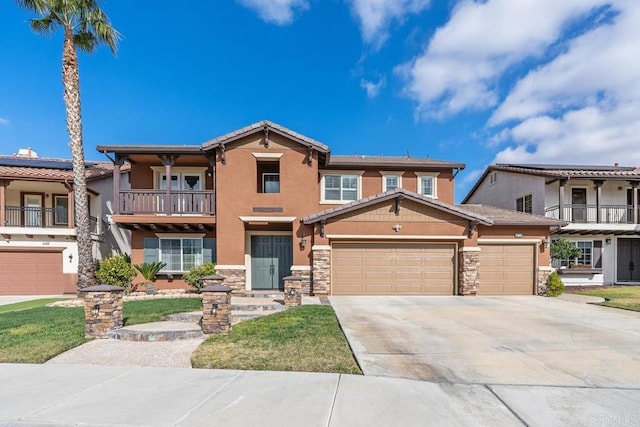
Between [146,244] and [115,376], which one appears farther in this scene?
[146,244]

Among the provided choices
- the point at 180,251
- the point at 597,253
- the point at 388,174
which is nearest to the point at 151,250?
the point at 180,251

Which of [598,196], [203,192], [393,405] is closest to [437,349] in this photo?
[393,405]

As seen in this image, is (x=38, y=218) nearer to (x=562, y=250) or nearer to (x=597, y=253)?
(x=562, y=250)

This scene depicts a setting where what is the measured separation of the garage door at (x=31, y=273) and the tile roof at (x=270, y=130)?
10517mm

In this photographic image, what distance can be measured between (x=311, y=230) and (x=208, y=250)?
513 centimetres

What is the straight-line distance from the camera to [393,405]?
4012mm

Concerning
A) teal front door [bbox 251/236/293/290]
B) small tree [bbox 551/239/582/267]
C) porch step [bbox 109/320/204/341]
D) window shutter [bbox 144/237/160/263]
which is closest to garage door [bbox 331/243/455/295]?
teal front door [bbox 251/236/293/290]

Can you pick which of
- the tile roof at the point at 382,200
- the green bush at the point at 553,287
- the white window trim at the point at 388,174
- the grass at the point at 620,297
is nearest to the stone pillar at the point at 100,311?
the tile roof at the point at 382,200

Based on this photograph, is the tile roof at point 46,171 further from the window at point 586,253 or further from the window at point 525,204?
the window at point 586,253

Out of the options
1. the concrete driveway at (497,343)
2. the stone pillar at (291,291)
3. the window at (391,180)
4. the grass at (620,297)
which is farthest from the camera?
the window at (391,180)

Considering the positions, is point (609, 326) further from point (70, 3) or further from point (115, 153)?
point (70, 3)

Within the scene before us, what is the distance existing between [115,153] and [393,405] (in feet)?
50.5

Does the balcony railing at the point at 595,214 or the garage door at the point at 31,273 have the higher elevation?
the balcony railing at the point at 595,214

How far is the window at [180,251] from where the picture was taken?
15234mm
